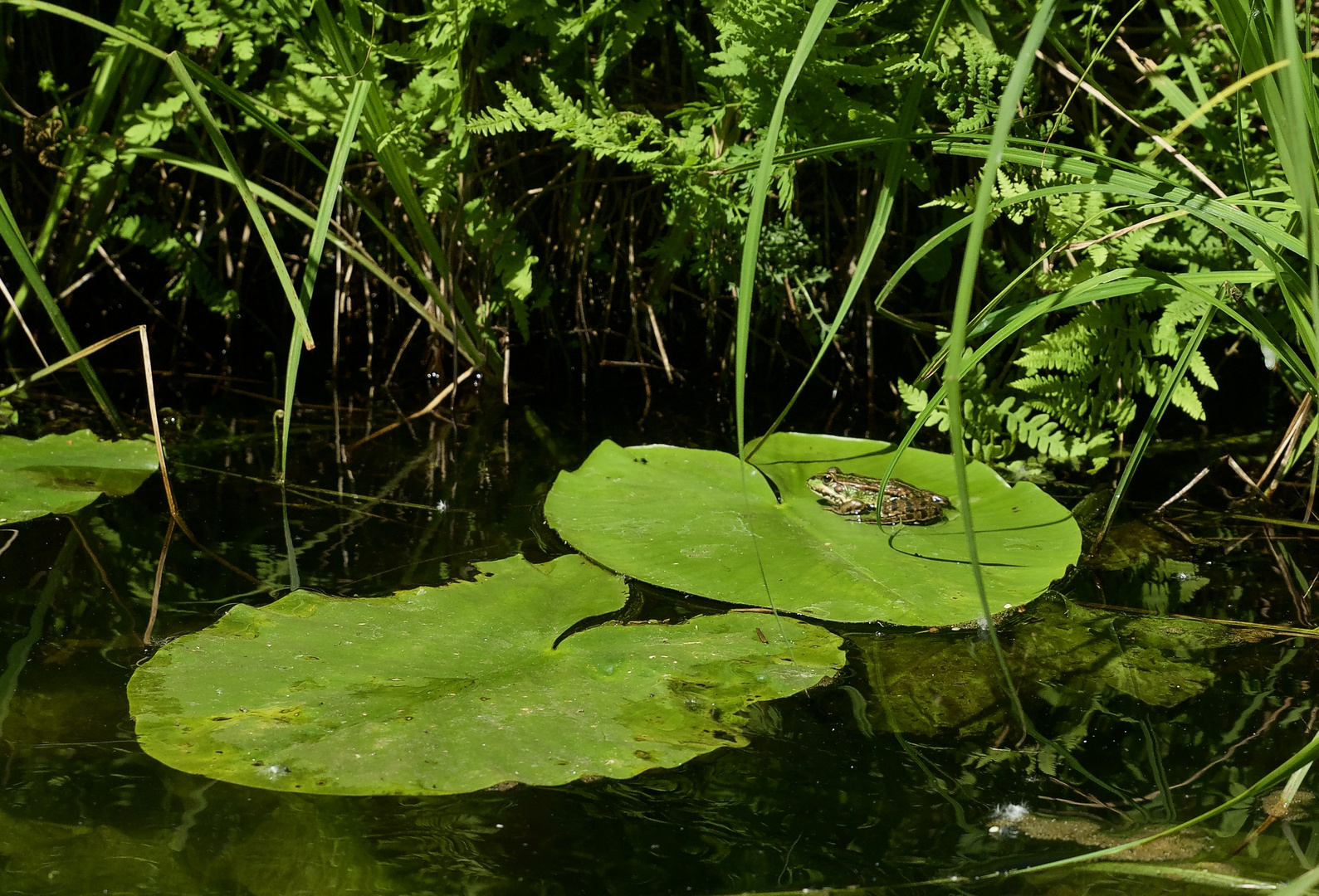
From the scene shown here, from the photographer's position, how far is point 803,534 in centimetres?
235

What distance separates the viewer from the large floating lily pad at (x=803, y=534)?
207 centimetres

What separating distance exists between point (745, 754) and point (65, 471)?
1.96m

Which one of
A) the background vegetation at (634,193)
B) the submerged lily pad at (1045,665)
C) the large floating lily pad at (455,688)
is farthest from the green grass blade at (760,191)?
the submerged lily pad at (1045,665)

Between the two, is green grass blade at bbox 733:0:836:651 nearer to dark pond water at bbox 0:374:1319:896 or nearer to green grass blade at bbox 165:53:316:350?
dark pond water at bbox 0:374:1319:896

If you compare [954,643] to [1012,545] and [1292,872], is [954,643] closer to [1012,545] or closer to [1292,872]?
[1012,545]

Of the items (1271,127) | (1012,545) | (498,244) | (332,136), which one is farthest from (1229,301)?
(332,136)

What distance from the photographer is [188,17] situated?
3.11 metres

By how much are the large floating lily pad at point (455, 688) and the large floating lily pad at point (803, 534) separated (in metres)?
0.13

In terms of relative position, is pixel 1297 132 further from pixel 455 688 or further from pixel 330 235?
pixel 330 235

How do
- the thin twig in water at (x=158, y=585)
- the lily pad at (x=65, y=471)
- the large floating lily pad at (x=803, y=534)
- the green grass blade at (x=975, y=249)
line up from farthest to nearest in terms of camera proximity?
the lily pad at (x=65, y=471) → the large floating lily pad at (x=803, y=534) → the thin twig in water at (x=158, y=585) → the green grass blade at (x=975, y=249)

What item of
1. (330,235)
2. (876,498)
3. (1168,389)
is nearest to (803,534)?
(876,498)

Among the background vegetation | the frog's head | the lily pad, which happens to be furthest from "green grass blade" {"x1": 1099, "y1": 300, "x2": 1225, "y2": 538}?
the lily pad

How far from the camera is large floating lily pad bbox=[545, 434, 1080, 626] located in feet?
6.81

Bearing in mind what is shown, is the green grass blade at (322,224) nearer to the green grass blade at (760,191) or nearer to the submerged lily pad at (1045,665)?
the green grass blade at (760,191)
